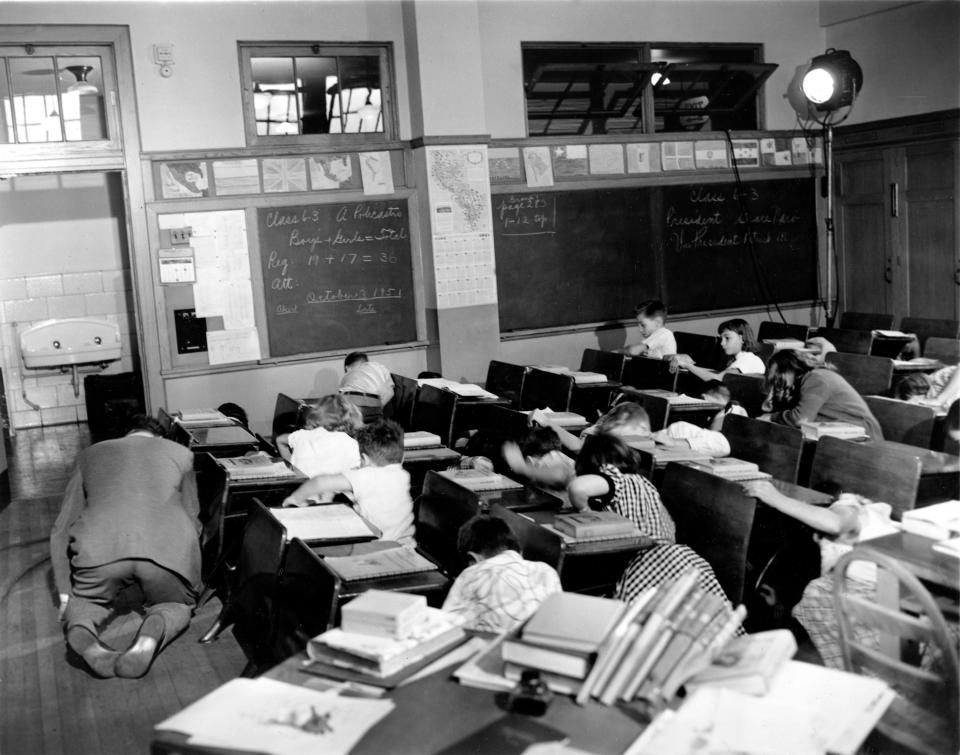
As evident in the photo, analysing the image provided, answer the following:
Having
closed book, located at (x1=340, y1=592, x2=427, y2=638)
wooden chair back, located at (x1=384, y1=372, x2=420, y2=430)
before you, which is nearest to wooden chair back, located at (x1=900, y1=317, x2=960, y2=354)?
wooden chair back, located at (x1=384, y1=372, x2=420, y2=430)

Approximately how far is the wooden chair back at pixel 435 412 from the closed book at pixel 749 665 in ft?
13.2

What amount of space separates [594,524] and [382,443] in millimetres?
1126

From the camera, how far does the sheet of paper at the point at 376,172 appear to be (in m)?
8.73

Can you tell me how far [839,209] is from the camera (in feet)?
35.4

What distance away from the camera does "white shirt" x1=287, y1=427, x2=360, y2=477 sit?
5.39 metres

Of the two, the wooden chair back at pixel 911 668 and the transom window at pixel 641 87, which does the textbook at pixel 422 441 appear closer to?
the wooden chair back at pixel 911 668

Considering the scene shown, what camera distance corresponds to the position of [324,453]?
5.41 meters

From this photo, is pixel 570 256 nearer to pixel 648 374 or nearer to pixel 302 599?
pixel 648 374

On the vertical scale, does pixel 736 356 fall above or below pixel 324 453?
above

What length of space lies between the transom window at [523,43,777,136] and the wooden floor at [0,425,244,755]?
5.77 meters

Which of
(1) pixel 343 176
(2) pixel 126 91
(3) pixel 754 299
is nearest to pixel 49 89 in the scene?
(2) pixel 126 91

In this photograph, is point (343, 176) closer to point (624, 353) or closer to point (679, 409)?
point (624, 353)

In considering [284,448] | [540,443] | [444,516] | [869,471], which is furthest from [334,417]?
[869,471]

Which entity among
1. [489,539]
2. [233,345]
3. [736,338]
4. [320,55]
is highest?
[320,55]
